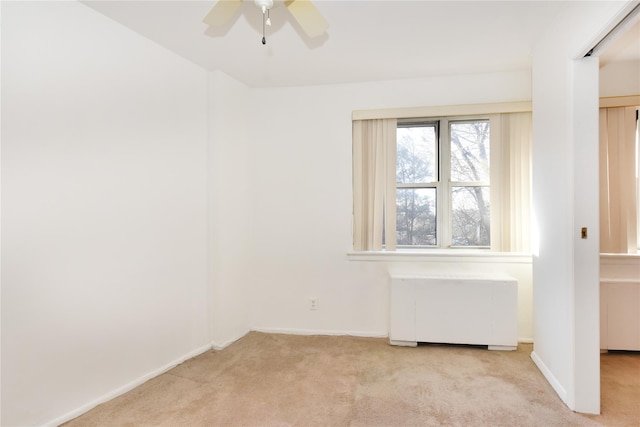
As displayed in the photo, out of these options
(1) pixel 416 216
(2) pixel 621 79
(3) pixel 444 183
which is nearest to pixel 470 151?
(3) pixel 444 183

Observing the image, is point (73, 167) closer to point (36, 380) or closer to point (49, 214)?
point (49, 214)

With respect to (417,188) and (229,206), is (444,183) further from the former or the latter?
(229,206)

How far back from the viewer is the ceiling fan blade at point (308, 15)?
1.53m

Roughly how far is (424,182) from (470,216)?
0.56 meters

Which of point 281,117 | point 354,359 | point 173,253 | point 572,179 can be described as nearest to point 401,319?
point 354,359

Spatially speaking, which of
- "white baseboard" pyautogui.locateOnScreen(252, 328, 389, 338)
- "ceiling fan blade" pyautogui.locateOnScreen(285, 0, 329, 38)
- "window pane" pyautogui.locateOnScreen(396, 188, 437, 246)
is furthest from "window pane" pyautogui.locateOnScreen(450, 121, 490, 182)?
"ceiling fan blade" pyautogui.locateOnScreen(285, 0, 329, 38)

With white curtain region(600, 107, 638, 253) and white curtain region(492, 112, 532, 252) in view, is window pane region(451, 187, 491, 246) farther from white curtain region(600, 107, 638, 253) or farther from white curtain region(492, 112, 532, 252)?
white curtain region(600, 107, 638, 253)

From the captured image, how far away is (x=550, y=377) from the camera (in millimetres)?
2162

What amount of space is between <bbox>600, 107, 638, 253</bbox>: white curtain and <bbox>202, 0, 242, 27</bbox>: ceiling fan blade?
3010 millimetres

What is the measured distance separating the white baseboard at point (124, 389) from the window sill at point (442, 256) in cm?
164

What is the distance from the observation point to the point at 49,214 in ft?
5.78

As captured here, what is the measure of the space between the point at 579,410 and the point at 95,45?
3.70 m

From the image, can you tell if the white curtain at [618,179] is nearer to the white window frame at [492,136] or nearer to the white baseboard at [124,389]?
the white window frame at [492,136]

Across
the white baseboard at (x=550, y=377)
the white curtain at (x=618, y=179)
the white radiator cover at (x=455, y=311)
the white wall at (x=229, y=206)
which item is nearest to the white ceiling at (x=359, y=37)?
the white wall at (x=229, y=206)
